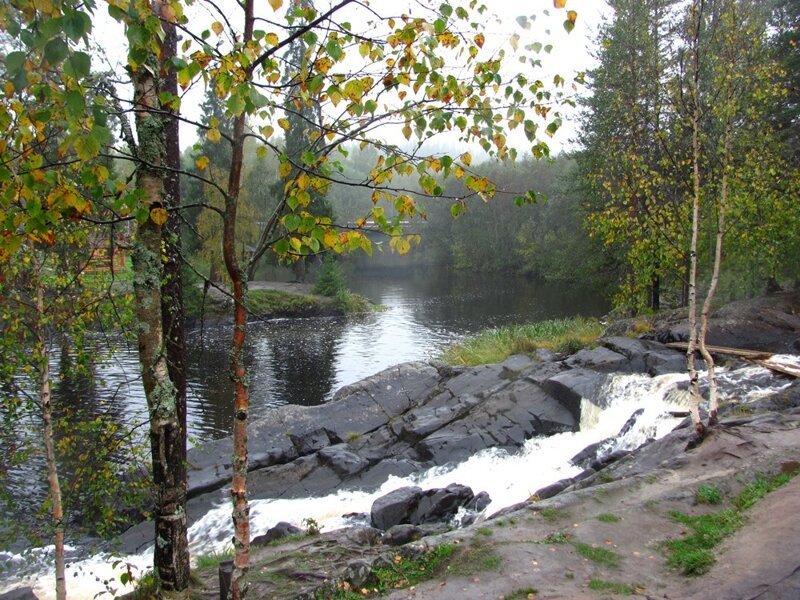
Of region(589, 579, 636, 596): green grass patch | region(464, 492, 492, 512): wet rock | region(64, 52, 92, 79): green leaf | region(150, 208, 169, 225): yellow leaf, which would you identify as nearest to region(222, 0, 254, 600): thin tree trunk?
region(150, 208, 169, 225): yellow leaf

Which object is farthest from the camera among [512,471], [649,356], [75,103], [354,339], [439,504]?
[354,339]

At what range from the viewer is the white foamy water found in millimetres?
11855

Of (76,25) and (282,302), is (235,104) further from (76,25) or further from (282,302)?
(282,302)

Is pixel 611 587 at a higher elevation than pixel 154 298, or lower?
lower

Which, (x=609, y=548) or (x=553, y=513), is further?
(x=553, y=513)

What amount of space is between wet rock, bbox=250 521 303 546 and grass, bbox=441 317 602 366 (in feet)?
40.0

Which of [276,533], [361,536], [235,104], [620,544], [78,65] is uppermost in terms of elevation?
[235,104]

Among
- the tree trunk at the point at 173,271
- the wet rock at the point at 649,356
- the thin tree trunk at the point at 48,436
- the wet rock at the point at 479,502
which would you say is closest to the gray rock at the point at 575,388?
the wet rock at the point at 649,356

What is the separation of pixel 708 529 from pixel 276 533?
25.3 feet

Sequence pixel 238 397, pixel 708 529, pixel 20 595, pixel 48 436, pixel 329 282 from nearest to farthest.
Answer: pixel 238 397
pixel 708 529
pixel 48 436
pixel 20 595
pixel 329 282

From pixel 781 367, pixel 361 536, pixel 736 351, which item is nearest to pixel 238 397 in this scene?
pixel 361 536

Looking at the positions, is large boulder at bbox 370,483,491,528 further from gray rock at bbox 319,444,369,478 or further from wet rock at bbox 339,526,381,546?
gray rock at bbox 319,444,369,478

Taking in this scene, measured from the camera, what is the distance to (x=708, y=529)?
725cm

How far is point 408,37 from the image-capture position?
4.30 m
